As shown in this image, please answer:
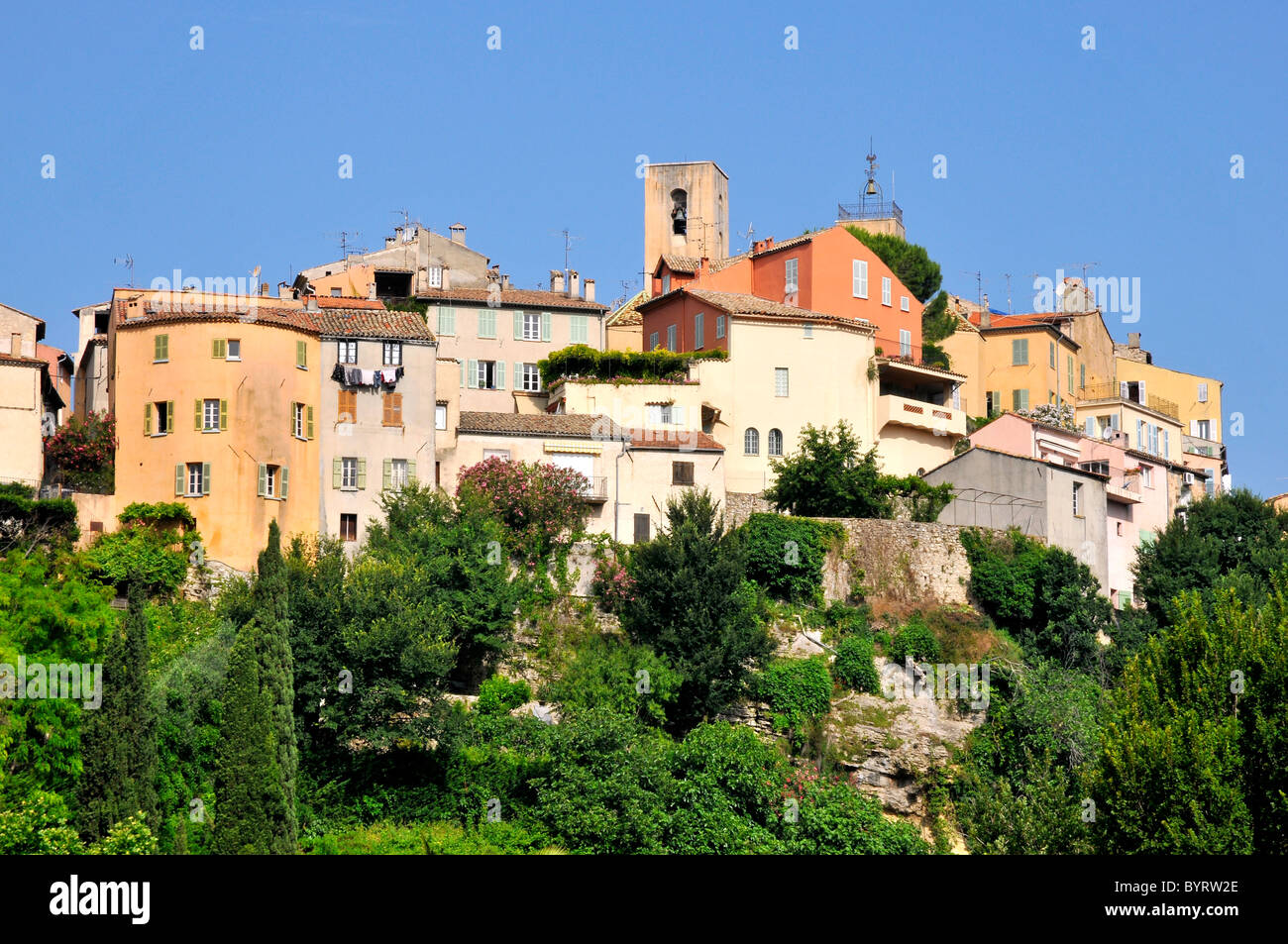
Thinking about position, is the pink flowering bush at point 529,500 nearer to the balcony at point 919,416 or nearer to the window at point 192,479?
the window at point 192,479

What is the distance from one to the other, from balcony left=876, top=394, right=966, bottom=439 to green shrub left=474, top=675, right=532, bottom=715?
23664 millimetres

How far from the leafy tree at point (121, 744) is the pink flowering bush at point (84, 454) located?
1577 centimetres

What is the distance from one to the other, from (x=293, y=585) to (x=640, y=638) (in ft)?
35.8

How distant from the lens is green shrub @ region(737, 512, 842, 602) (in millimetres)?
53812

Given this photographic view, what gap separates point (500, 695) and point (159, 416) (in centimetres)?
1568

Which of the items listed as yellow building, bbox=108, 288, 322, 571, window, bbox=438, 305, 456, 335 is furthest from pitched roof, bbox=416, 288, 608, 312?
yellow building, bbox=108, 288, 322, 571

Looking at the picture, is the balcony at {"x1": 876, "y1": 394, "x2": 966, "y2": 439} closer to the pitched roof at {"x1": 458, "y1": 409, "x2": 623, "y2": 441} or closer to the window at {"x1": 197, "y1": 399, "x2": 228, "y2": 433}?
the pitched roof at {"x1": 458, "y1": 409, "x2": 623, "y2": 441}

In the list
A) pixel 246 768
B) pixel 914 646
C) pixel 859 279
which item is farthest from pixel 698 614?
pixel 859 279

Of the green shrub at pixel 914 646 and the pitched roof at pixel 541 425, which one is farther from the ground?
the pitched roof at pixel 541 425

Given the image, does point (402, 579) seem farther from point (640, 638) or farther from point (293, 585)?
point (640, 638)

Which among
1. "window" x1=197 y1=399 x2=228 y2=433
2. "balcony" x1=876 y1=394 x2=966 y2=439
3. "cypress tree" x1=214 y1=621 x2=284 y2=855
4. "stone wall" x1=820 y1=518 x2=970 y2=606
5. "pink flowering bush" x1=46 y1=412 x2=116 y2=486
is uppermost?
"balcony" x1=876 y1=394 x2=966 y2=439

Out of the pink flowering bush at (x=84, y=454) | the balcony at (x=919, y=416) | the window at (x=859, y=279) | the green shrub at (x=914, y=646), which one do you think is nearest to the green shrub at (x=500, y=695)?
the green shrub at (x=914, y=646)

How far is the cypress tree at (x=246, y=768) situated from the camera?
38.2 meters
